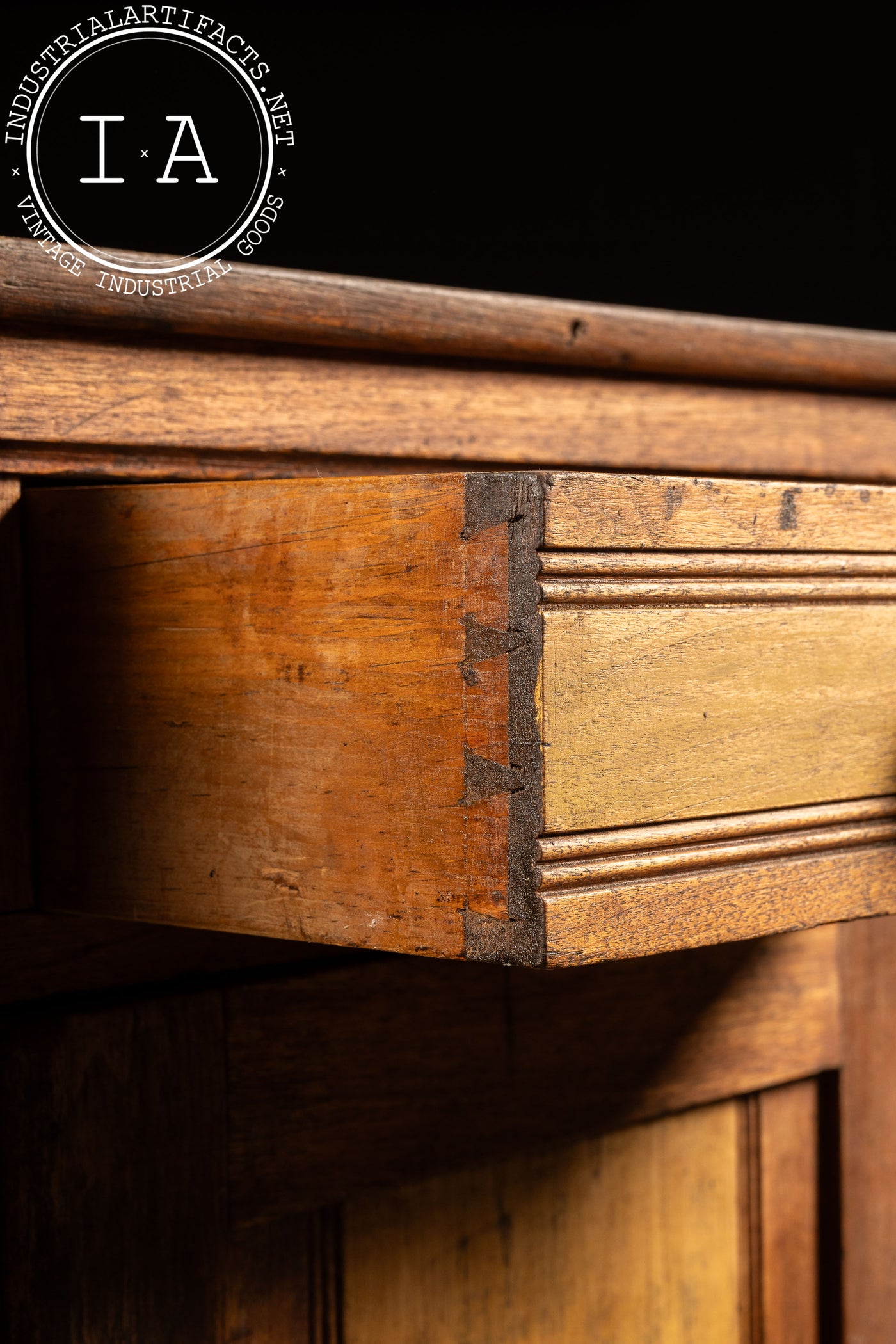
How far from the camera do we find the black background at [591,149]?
0.87 m

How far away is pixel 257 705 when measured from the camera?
0.57m

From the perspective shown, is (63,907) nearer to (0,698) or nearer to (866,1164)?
(0,698)

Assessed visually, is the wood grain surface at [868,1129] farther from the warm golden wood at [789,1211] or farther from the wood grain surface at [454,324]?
the wood grain surface at [454,324]

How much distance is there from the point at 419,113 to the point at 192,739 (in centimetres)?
52

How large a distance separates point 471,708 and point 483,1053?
37 centimetres

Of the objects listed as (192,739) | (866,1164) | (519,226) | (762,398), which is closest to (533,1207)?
(866,1164)

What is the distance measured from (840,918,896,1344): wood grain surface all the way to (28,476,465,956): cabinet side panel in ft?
1.77

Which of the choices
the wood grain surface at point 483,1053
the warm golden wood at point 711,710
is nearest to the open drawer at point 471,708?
the warm golden wood at point 711,710

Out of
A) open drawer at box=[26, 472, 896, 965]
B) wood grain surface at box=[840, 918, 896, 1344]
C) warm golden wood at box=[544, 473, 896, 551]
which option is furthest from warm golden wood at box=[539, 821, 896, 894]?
wood grain surface at box=[840, 918, 896, 1344]

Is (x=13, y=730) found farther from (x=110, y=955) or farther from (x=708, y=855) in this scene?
(x=708, y=855)

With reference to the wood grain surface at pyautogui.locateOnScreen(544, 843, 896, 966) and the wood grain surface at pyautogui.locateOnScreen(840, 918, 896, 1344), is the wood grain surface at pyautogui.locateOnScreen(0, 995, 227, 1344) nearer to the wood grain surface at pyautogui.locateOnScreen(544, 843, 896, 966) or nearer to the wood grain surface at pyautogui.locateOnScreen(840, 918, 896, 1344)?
the wood grain surface at pyautogui.locateOnScreen(544, 843, 896, 966)

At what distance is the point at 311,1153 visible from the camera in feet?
2.44

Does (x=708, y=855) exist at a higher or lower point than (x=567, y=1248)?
higher

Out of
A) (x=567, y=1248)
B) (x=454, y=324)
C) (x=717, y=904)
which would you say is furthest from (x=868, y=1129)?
(x=454, y=324)
